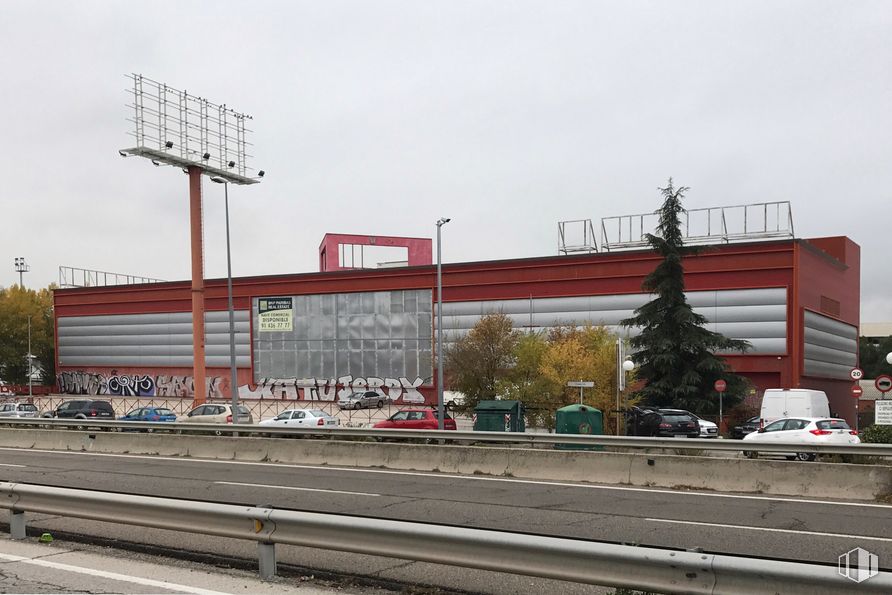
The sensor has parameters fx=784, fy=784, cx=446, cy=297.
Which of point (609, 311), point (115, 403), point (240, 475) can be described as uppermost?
point (609, 311)

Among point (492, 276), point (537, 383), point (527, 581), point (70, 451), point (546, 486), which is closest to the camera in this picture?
point (527, 581)

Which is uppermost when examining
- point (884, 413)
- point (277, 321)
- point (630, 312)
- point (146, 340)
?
point (630, 312)

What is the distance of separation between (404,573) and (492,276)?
45911mm

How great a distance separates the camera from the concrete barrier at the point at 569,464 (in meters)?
13.2

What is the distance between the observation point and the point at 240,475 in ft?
54.4

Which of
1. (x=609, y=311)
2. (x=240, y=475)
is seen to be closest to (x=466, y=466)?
(x=240, y=475)

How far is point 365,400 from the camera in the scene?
5456 cm

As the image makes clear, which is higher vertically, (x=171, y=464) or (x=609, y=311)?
(x=609, y=311)

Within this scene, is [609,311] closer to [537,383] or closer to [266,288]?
[537,383]

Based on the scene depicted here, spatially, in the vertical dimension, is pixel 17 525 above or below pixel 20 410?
above

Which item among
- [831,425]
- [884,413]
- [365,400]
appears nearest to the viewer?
[884,413]

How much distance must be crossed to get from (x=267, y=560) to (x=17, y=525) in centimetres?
388

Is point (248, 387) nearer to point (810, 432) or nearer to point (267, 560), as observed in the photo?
point (810, 432)

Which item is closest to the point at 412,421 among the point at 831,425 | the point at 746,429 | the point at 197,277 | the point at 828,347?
the point at 831,425
